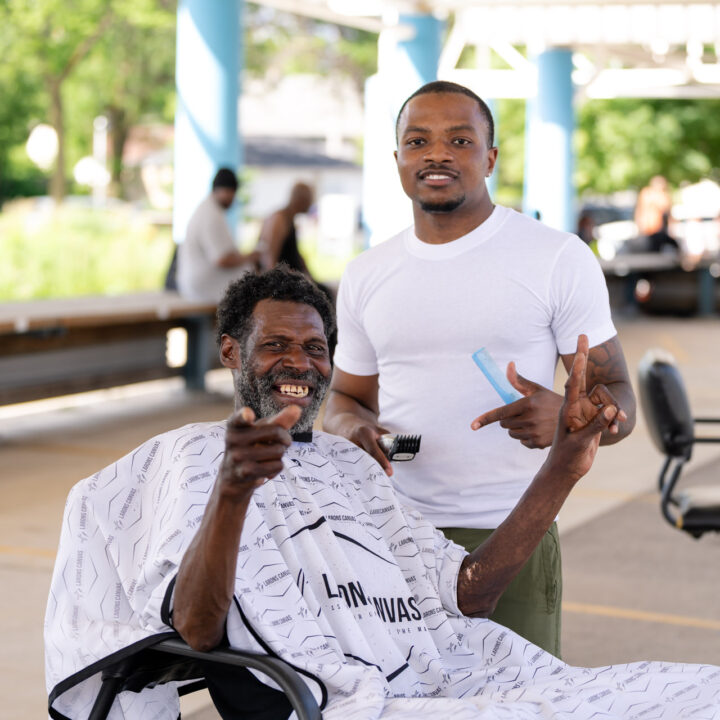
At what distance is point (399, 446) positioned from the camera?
131 inches

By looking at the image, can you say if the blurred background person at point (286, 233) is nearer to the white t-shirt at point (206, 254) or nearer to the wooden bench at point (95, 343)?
the white t-shirt at point (206, 254)

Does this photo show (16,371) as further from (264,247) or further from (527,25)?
(527,25)

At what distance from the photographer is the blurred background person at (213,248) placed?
10.8 m

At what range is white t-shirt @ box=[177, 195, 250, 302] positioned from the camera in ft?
35.4

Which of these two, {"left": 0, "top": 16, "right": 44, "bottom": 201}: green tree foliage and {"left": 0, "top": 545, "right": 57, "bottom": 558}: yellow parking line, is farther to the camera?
{"left": 0, "top": 16, "right": 44, "bottom": 201}: green tree foliage

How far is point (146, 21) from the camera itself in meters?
27.9

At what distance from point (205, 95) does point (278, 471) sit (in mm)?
11927

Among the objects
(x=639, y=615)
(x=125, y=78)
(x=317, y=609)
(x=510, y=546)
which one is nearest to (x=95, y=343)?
(x=639, y=615)

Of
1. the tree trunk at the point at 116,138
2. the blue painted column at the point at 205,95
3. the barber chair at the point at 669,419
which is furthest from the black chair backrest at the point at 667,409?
the tree trunk at the point at 116,138

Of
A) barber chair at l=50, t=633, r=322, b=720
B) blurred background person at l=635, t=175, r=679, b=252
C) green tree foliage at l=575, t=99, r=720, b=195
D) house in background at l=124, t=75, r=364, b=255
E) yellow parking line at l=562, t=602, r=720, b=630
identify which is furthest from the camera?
house in background at l=124, t=75, r=364, b=255

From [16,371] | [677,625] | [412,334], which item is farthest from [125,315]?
[412,334]

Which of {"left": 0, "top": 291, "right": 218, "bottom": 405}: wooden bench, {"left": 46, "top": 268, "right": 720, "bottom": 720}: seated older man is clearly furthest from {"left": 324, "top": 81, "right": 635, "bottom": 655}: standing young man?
{"left": 0, "top": 291, "right": 218, "bottom": 405}: wooden bench

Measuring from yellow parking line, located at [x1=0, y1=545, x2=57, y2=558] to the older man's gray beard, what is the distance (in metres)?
3.55

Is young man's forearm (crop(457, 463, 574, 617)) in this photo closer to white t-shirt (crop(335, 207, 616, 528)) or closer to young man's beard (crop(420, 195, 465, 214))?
white t-shirt (crop(335, 207, 616, 528))
